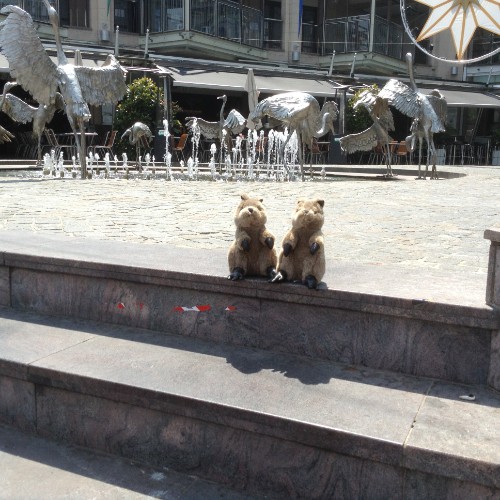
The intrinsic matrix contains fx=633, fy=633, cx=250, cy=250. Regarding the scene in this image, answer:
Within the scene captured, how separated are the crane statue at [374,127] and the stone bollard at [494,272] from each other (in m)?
11.7

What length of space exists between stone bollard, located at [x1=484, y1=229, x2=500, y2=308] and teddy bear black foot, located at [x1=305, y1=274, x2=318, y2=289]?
72 cm

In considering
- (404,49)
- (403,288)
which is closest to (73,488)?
(403,288)

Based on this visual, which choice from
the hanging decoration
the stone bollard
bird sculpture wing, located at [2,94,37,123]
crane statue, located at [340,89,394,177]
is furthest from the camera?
bird sculpture wing, located at [2,94,37,123]

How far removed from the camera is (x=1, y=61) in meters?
16.9

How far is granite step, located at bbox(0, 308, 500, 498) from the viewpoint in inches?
86.3

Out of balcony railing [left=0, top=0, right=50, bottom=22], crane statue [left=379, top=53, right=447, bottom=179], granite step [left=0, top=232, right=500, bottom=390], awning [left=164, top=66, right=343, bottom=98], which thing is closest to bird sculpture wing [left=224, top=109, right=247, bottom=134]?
crane statue [left=379, top=53, right=447, bottom=179]

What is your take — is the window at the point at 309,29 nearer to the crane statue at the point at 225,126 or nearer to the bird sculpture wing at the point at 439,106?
the crane statue at the point at 225,126

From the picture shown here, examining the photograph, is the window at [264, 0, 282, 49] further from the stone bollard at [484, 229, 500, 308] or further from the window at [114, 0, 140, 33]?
the stone bollard at [484, 229, 500, 308]

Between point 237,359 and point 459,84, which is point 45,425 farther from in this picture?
point 459,84

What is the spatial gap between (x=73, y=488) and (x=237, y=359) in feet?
2.92

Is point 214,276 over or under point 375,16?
under

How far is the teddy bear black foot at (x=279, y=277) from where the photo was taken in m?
2.88

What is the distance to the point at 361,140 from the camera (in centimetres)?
1530

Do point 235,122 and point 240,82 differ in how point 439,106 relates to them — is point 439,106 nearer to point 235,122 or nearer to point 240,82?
point 235,122
